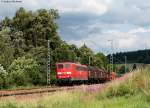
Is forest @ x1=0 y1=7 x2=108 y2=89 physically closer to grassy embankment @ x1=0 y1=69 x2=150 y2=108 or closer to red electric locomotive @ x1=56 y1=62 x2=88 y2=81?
red electric locomotive @ x1=56 y1=62 x2=88 y2=81

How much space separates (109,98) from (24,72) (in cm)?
4802

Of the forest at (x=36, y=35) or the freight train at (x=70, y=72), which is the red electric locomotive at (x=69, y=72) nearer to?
the freight train at (x=70, y=72)

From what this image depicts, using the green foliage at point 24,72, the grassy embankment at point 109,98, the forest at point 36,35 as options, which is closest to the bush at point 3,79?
the green foliage at point 24,72

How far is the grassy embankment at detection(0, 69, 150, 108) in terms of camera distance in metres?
16.7

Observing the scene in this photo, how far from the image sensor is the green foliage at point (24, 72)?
205ft

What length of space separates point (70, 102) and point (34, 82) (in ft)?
165

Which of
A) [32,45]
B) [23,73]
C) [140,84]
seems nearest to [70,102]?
[140,84]

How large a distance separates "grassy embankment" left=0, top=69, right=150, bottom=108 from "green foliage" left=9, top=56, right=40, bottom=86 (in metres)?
41.4

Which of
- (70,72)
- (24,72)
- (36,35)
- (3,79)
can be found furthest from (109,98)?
(36,35)

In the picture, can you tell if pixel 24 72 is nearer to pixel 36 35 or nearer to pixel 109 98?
pixel 36 35

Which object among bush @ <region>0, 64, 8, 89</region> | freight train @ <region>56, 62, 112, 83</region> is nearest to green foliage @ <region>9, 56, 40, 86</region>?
freight train @ <region>56, 62, 112, 83</region>

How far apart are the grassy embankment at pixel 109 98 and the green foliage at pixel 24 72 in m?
41.4

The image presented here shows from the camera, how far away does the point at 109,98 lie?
19.0 m

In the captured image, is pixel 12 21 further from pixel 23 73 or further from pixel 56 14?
pixel 23 73
